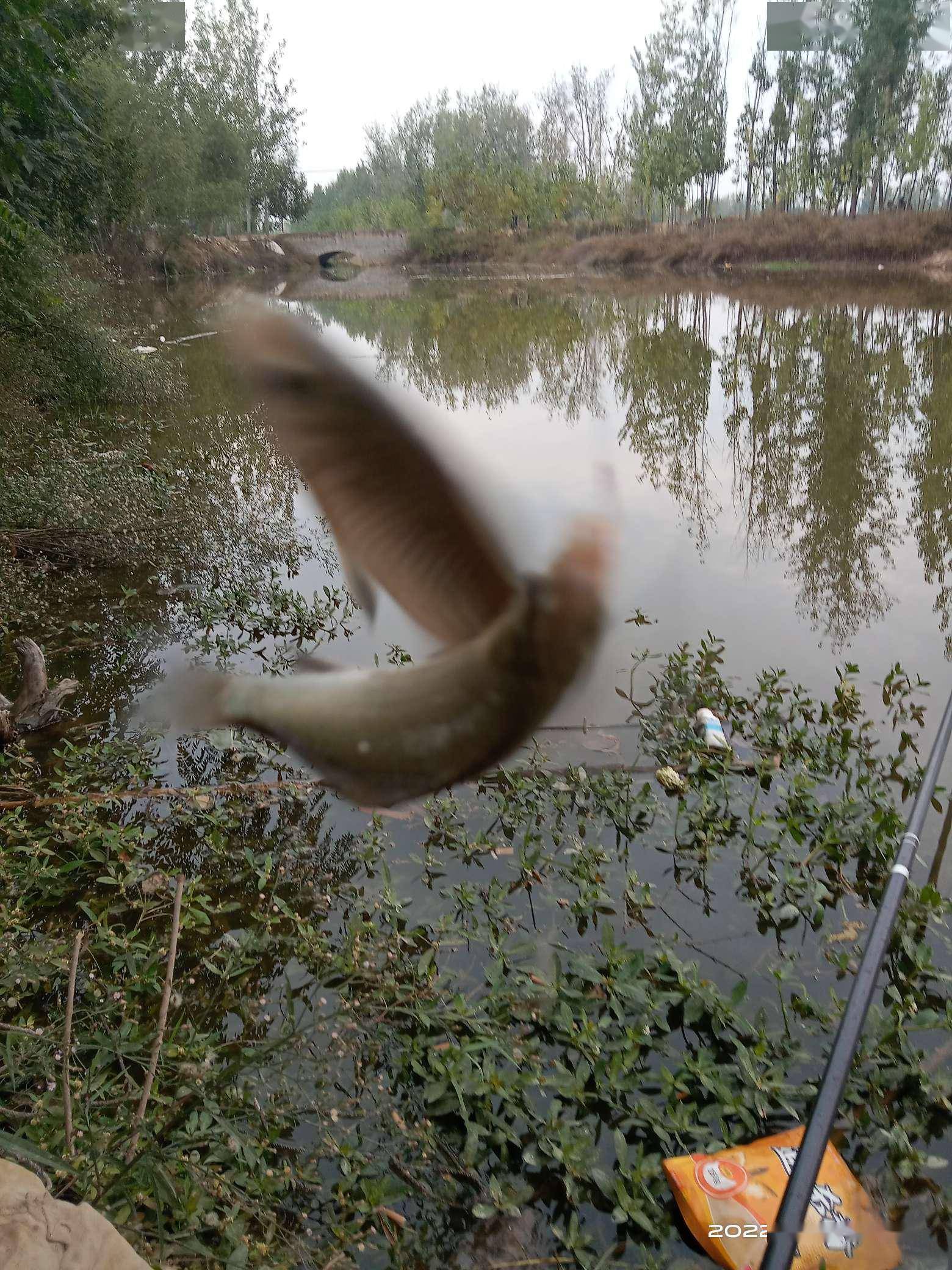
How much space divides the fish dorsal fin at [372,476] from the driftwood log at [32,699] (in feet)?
10.6

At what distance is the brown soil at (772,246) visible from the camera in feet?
93.0

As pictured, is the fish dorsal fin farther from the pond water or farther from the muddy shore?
the muddy shore

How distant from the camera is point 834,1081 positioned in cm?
113

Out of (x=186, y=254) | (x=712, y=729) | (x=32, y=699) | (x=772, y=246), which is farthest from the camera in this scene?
(x=772, y=246)

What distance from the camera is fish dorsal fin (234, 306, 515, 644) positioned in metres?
0.61

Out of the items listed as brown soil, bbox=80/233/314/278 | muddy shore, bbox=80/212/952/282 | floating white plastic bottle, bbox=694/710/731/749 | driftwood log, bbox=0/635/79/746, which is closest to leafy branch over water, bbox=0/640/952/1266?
floating white plastic bottle, bbox=694/710/731/749

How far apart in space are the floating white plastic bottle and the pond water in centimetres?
20

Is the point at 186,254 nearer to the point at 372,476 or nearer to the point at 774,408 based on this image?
the point at 774,408

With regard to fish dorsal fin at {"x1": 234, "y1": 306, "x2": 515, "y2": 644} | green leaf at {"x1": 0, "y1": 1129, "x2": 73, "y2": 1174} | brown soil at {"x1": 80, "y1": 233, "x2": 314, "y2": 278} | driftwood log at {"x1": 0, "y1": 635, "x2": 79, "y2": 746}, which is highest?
brown soil at {"x1": 80, "y1": 233, "x2": 314, "y2": 278}

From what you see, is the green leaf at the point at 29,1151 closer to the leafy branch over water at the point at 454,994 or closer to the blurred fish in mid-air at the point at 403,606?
the leafy branch over water at the point at 454,994

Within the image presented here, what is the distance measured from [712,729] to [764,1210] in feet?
6.23

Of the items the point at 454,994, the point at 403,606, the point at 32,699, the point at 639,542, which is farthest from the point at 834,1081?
the point at 639,542

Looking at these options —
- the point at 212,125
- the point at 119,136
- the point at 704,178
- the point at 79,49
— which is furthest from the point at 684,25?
the point at 212,125

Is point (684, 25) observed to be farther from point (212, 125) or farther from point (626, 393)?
point (212, 125)
